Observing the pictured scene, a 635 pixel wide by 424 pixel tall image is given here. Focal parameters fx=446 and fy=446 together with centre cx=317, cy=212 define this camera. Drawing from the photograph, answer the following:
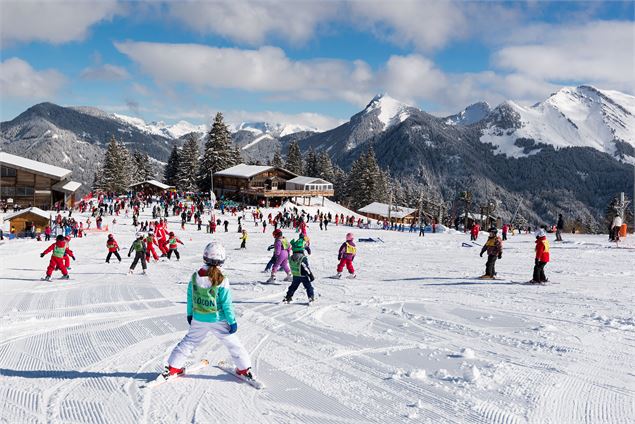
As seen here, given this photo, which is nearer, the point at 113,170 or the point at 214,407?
the point at 214,407

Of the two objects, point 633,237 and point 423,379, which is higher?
point 633,237

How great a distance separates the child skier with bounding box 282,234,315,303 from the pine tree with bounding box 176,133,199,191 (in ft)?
187

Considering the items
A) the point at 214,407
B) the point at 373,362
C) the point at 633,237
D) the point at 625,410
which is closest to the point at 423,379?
the point at 373,362

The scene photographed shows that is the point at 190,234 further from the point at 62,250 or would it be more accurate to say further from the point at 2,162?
the point at 2,162

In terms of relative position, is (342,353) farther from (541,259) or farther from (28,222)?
(28,222)

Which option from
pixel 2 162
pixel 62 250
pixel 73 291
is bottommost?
pixel 73 291

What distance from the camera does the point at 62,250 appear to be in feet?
40.2

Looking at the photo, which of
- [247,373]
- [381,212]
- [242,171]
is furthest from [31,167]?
[247,373]

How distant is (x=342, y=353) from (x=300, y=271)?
3.29 meters

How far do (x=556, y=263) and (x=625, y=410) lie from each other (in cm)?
1257

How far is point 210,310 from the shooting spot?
4855 millimetres

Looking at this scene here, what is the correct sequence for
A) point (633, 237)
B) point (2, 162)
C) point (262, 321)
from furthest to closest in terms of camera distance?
point (2, 162) → point (633, 237) → point (262, 321)

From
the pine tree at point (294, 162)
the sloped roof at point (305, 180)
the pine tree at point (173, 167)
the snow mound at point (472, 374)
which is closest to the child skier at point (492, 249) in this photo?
the snow mound at point (472, 374)

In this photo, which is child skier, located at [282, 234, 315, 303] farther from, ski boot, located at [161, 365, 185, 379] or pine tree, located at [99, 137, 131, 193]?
pine tree, located at [99, 137, 131, 193]
